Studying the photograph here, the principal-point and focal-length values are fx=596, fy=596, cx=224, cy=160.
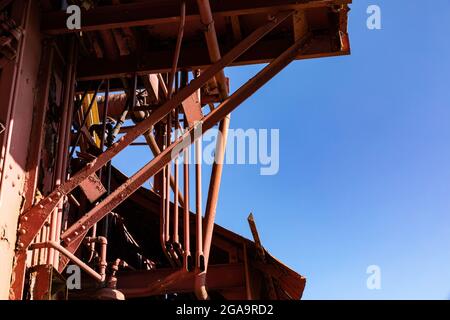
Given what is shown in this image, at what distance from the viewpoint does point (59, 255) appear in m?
5.53

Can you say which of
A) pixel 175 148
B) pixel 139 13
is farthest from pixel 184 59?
pixel 175 148

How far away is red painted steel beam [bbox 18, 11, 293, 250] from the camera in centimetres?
495

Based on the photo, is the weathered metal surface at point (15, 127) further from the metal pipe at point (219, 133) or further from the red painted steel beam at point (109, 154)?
the metal pipe at point (219, 133)

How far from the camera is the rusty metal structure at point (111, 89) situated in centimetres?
497

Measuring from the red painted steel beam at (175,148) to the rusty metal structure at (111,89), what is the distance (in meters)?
0.01

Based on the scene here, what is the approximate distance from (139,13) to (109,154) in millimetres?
1482

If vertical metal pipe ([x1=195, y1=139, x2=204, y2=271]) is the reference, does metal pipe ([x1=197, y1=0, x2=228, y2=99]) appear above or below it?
above

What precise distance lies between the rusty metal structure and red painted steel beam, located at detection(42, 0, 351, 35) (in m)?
0.01

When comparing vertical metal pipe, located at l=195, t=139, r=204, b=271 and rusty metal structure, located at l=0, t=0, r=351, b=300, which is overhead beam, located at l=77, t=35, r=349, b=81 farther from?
vertical metal pipe, located at l=195, t=139, r=204, b=271

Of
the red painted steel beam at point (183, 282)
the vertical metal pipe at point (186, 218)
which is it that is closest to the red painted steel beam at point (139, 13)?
the vertical metal pipe at point (186, 218)

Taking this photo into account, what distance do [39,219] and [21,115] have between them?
911 mm

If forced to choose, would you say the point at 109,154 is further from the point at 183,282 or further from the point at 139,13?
the point at 183,282


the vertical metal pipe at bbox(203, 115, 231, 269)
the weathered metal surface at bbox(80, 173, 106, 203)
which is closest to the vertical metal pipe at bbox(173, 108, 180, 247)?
the vertical metal pipe at bbox(203, 115, 231, 269)

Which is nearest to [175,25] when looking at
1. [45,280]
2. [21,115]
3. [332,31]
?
[332,31]
